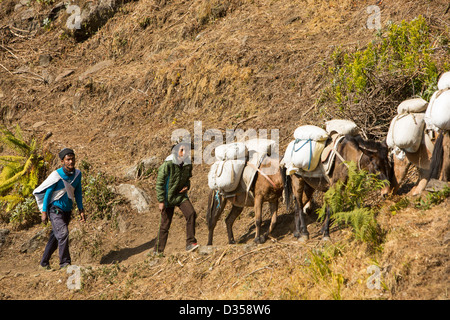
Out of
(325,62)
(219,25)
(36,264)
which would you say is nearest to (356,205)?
(325,62)

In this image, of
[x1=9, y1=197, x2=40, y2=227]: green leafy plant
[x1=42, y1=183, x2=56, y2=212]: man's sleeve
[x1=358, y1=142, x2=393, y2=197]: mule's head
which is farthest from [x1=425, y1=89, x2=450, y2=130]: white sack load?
[x1=9, y1=197, x2=40, y2=227]: green leafy plant

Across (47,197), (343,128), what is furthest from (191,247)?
(343,128)

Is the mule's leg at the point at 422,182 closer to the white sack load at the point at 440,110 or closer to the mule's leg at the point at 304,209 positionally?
the white sack load at the point at 440,110

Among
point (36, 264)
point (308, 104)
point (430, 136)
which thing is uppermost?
point (430, 136)

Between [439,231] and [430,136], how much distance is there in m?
1.68

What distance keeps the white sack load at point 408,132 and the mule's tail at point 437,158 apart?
34 cm

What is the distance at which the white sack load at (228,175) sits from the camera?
403 inches

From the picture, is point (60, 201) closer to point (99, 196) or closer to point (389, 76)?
point (99, 196)

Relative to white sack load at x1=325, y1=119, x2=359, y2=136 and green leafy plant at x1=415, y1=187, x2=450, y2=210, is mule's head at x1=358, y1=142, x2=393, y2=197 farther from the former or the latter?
green leafy plant at x1=415, y1=187, x2=450, y2=210

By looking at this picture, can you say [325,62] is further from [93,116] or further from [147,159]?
[93,116]

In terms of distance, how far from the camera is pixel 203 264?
9094 mm

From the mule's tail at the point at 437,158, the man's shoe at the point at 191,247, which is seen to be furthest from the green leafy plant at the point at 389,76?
the man's shoe at the point at 191,247

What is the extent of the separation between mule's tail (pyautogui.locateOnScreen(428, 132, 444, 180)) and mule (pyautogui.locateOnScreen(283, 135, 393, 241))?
0.74 meters

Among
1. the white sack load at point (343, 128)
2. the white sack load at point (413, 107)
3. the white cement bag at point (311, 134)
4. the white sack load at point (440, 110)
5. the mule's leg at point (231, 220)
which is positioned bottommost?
the mule's leg at point (231, 220)
